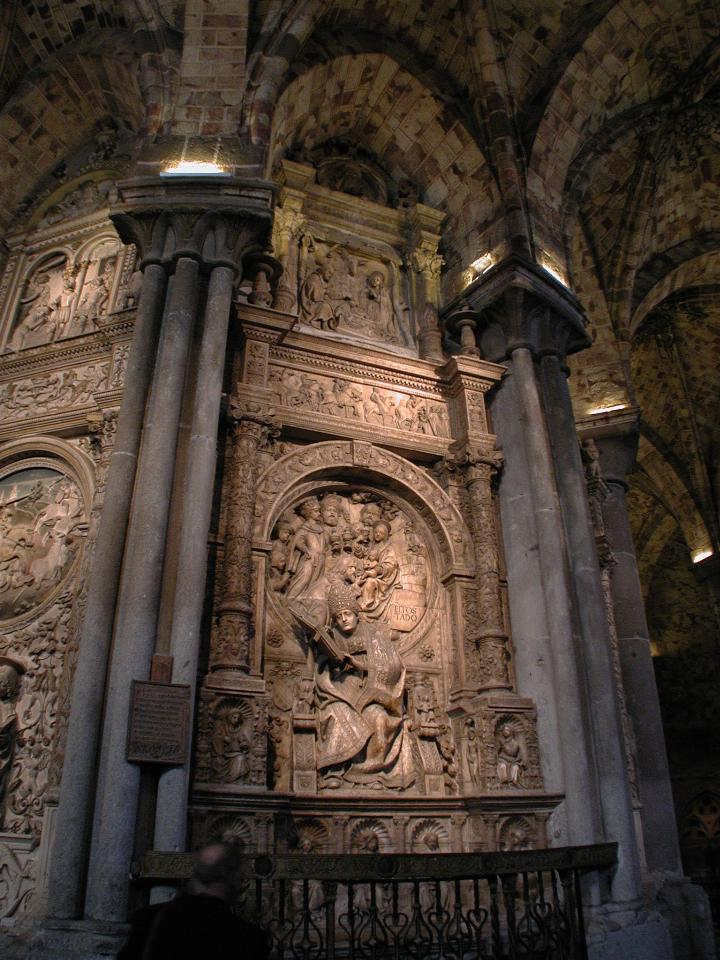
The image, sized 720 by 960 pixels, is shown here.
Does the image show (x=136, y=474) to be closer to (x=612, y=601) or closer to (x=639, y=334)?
(x=612, y=601)

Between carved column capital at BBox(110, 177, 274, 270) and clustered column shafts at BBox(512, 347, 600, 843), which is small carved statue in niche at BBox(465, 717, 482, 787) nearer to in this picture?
clustered column shafts at BBox(512, 347, 600, 843)

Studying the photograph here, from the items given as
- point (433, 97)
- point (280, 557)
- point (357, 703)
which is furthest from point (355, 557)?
point (433, 97)

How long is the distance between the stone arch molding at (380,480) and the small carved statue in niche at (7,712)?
9.07ft

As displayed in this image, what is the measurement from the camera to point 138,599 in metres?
5.66

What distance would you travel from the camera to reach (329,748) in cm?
696

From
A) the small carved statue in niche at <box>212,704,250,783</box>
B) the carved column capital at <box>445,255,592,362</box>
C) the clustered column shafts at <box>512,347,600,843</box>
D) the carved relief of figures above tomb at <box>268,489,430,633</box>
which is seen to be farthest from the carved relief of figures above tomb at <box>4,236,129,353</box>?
the small carved statue in niche at <box>212,704,250,783</box>

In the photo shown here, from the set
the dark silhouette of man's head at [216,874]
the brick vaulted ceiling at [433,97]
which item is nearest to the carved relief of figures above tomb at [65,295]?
the brick vaulted ceiling at [433,97]

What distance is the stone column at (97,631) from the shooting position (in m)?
4.94

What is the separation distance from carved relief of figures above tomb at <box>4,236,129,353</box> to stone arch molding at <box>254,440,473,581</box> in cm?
300

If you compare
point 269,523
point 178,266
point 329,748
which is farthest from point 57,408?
point 329,748

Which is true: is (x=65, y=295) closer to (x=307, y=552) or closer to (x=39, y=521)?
(x=39, y=521)

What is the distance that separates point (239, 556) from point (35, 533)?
7.84ft

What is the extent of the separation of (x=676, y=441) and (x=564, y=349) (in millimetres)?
9986

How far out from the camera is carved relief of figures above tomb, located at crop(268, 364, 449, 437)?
8.23m
